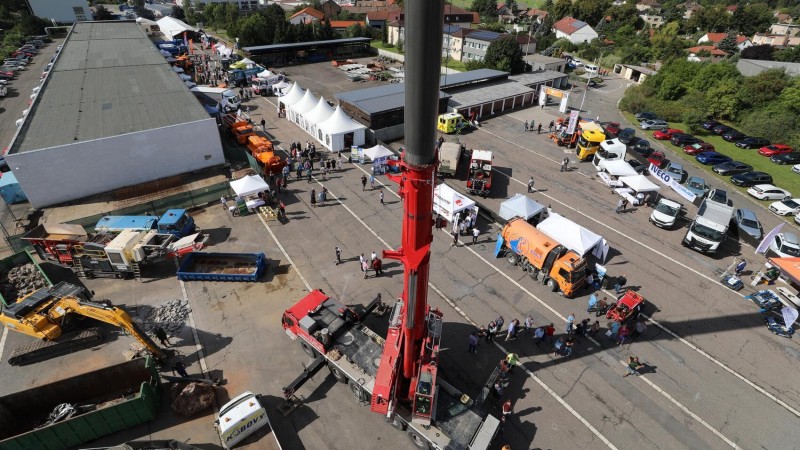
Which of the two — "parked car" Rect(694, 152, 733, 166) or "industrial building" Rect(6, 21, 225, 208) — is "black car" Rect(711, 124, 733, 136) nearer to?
"parked car" Rect(694, 152, 733, 166)

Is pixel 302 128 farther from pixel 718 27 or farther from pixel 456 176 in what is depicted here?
pixel 718 27

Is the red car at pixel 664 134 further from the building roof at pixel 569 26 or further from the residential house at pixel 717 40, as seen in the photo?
the residential house at pixel 717 40

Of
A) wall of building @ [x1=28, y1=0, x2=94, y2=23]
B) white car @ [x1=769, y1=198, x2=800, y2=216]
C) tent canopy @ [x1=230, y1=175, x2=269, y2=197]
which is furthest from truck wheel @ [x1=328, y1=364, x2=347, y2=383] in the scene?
wall of building @ [x1=28, y1=0, x2=94, y2=23]

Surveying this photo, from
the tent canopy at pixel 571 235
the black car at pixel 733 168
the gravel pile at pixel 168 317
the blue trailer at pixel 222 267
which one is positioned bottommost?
the gravel pile at pixel 168 317

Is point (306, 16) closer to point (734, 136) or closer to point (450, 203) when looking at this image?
point (450, 203)

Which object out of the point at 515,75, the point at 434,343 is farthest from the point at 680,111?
the point at 434,343

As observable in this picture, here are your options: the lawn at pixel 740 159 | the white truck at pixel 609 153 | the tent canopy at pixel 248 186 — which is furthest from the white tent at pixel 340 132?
the lawn at pixel 740 159

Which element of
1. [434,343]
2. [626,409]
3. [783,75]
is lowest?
[626,409]

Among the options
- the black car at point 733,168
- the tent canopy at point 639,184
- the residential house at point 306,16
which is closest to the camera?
the tent canopy at point 639,184
